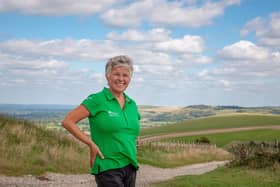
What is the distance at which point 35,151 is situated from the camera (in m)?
22.3

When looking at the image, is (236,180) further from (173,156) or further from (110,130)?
(173,156)

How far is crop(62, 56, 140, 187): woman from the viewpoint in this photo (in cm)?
475

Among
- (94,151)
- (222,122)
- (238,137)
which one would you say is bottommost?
(238,137)

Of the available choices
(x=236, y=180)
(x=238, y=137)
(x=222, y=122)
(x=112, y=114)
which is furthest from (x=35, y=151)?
(x=222, y=122)

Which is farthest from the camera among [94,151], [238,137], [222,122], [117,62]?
[222,122]

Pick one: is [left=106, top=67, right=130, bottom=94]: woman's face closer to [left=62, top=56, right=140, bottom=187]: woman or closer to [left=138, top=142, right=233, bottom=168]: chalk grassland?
[left=62, top=56, right=140, bottom=187]: woman

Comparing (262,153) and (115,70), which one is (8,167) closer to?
(262,153)

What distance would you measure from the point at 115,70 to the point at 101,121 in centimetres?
55

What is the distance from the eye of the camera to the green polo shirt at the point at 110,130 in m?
4.75

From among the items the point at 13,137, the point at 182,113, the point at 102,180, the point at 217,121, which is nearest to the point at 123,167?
the point at 102,180

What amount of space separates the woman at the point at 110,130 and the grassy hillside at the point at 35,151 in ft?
46.9

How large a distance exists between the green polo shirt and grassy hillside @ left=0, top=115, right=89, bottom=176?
1432cm

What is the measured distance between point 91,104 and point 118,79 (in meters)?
0.38

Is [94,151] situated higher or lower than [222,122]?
higher
